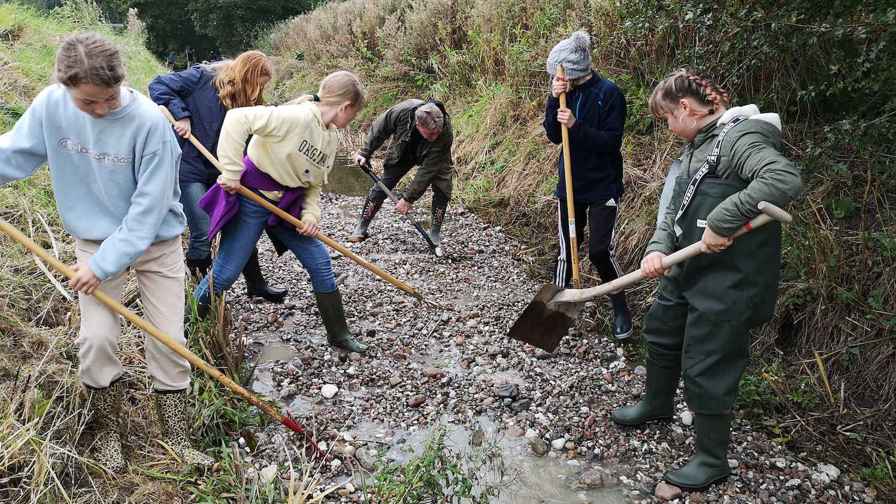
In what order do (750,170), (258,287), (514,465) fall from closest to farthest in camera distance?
1. (750,170)
2. (514,465)
3. (258,287)

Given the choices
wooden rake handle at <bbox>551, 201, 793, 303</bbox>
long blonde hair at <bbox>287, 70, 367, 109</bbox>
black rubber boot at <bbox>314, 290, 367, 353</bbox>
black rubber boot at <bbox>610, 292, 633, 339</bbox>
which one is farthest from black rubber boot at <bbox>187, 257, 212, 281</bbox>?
black rubber boot at <bbox>610, 292, 633, 339</bbox>

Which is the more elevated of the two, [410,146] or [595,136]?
[595,136]

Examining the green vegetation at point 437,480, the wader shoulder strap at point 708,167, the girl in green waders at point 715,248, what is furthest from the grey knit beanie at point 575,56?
the green vegetation at point 437,480

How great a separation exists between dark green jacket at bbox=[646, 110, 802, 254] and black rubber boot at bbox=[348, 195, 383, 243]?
167 inches

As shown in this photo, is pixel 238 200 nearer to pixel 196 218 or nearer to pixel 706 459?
pixel 196 218

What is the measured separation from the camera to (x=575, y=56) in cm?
390

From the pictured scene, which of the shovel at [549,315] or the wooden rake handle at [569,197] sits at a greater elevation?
the wooden rake handle at [569,197]

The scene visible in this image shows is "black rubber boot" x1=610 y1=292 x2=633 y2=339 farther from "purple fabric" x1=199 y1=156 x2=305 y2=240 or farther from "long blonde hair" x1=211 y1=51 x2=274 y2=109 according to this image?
"long blonde hair" x1=211 y1=51 x2=274 y2=109

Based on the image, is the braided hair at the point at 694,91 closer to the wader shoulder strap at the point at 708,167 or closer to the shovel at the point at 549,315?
the wader shoulder strap at the point at 708,167

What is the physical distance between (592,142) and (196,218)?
8.66ft

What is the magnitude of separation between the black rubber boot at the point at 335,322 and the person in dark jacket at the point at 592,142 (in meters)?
1.59

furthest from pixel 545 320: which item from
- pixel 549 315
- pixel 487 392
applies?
pixel 487 392

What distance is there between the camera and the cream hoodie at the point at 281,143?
3479 millimetres

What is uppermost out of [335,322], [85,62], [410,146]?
[85,62]
